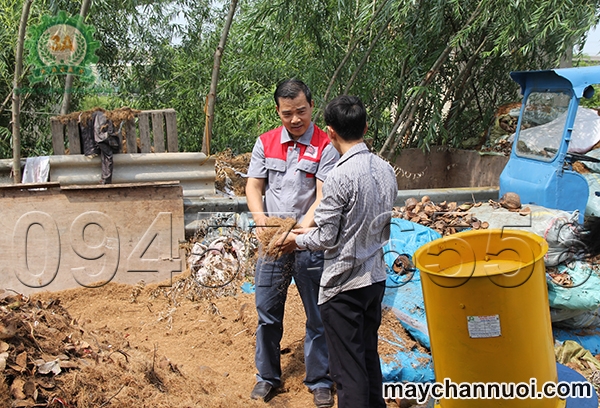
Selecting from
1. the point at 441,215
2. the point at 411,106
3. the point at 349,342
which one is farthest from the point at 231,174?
the point at 349,342

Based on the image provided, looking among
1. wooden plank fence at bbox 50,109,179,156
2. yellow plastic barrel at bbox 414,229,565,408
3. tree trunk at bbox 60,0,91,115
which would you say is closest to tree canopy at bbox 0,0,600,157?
tree trunk at bbox 60,0,91,115

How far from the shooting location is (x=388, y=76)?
761cm

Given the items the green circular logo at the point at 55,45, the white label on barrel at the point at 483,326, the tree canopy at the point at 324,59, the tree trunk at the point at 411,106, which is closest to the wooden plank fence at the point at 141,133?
the tree canopy at the point at 324,59

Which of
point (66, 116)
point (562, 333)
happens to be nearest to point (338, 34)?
point (66, 116)

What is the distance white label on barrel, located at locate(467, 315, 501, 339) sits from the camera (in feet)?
8.84

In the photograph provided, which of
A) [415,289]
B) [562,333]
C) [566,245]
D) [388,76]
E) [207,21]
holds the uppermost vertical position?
[207,21]

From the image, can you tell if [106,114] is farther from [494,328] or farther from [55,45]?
[494,328]

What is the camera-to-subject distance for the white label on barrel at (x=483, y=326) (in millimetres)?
2693

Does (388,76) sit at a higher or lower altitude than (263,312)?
higher

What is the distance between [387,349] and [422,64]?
14.9ft

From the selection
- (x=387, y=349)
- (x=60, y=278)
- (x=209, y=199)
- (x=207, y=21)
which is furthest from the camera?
(x=207, y=21)

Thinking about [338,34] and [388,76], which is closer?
[338,34]

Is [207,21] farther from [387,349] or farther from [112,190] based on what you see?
[387,349]

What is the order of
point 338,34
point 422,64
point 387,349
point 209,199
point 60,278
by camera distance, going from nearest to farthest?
point 387,349 < point 60,278 < point 209,199 < point 338,34 < point 422,64
